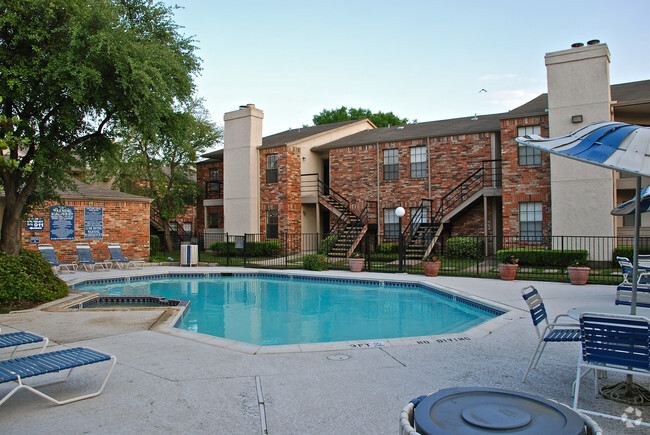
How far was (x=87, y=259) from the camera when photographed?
18.3m

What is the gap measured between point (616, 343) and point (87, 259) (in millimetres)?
18626

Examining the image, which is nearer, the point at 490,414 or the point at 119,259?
the point at 490,414

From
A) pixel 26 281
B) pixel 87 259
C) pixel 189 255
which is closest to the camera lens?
pixel 26 281

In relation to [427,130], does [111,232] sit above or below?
below

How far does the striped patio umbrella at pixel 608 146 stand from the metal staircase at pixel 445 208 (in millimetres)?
14694

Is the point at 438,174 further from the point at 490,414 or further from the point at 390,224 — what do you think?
the point at 490,414

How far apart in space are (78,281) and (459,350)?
13238 mm

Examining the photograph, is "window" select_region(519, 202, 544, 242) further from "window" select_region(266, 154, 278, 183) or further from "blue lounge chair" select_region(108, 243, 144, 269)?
"blue lounge chair" select_region(108, 243, 144, 269)

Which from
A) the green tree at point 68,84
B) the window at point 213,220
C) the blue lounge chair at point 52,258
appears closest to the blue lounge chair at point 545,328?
the green tree at point 68,84

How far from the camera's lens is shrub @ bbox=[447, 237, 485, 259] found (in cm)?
1961

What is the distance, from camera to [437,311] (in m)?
10.8

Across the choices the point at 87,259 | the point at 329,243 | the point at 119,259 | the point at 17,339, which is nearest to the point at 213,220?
the point at 329,243

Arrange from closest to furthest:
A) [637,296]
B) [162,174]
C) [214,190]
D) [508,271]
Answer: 1. [637,296]
2. [508,271]
3. [162,174]
4. [214,190]

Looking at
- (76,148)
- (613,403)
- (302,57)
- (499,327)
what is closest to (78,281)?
(76,148)
